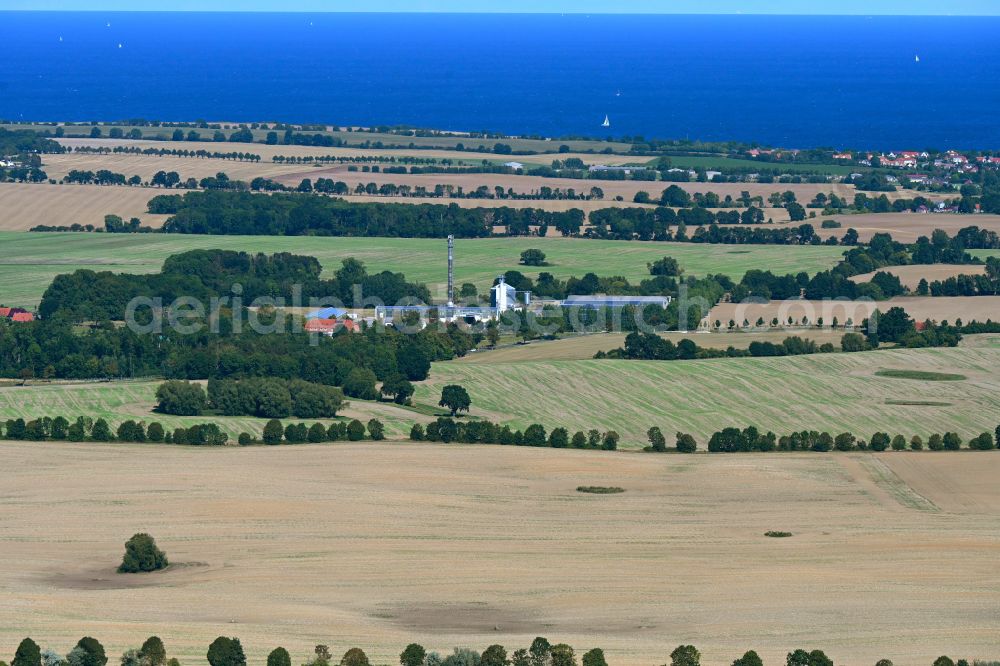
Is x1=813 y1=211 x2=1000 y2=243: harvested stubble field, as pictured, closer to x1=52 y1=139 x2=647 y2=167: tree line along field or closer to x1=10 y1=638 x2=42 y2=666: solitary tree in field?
x1=52 y1=139 x2=647 y2=167: tree line along field

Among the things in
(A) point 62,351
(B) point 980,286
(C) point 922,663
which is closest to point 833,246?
(B) point 980,286

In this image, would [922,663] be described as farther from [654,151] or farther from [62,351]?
[654,151]

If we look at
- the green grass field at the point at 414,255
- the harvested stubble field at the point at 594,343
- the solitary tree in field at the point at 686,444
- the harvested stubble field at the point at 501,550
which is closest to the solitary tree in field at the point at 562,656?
the harvested stubble field at the point at 501,550

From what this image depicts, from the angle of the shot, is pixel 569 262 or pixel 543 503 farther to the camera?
pixel 569 262

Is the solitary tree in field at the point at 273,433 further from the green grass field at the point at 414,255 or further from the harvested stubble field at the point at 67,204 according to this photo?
the harvested stubble field at the point at 67,204

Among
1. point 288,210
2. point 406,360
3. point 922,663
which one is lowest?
point 922,663

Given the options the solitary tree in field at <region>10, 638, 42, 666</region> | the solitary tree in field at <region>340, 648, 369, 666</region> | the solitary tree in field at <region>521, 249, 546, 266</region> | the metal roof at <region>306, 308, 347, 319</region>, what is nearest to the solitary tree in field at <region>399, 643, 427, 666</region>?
the solitary tree in field at <region>340, 648, 369, 666</region>

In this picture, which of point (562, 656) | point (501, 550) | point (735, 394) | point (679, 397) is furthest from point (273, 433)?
point (562, 656)
